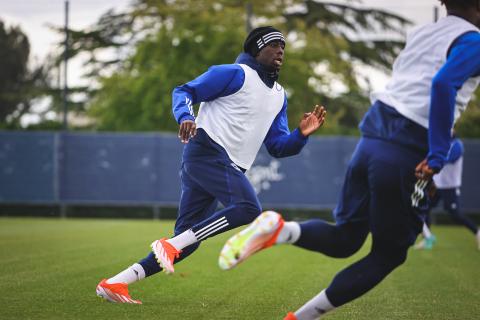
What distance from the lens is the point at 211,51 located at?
85.8 ft

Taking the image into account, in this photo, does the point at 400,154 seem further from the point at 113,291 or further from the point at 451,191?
the point at 451,191

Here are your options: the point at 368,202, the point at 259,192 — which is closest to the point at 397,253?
the point at 368,202

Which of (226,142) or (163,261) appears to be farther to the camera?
(226,142)

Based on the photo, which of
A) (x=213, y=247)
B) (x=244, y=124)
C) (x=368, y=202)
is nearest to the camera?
(x=368, y=202)

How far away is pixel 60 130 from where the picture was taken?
2262 centimetres

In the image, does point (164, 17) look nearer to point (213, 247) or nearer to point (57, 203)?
point (57, 203)

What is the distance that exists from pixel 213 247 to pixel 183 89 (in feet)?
23.1

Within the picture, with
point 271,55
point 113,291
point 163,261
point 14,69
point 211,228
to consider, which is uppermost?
point 271,55

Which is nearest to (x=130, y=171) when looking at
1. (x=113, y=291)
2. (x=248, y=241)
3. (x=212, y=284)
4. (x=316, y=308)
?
(x=212, y=284)

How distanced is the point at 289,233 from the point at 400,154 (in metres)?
0.74

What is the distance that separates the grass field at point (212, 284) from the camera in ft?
21.1

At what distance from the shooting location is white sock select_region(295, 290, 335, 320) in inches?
194

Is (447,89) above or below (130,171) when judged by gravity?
above

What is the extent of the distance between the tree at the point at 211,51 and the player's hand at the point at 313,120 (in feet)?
61.0
